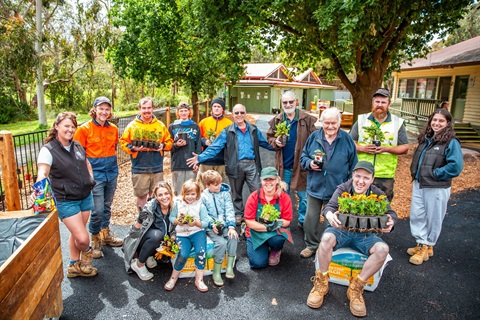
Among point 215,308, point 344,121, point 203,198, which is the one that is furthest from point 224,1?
point 344,121

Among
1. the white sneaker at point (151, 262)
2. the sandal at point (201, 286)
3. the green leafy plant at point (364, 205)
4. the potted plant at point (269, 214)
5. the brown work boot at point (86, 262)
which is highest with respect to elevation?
the green leafy plant at point (364, 205)

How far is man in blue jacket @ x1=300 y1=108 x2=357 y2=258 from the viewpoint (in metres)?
4.02

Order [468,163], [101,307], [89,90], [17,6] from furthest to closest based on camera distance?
[89,90] → [17,6] → [468,163] → [101,307]

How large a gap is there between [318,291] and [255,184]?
6.36ft

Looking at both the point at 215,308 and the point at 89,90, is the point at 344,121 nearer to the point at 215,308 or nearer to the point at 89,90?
the point at 215,308

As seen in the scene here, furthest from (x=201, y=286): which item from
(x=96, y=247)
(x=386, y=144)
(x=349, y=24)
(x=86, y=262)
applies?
(x=349, y=24)

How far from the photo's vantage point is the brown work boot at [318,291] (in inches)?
129

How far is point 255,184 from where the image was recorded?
4926mm

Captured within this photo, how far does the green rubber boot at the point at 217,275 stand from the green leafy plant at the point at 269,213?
75 centimetres

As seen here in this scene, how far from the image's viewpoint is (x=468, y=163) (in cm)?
1016

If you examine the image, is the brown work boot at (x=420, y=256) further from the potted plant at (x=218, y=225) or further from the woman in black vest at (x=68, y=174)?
the woman in black vest at (x=68, y=174)

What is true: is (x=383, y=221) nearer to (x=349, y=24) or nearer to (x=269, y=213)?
(x=269, y=213)

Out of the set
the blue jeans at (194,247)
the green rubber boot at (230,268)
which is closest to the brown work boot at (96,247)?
the blue jeans at (194,247)

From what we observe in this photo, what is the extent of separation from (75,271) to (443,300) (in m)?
3.97
